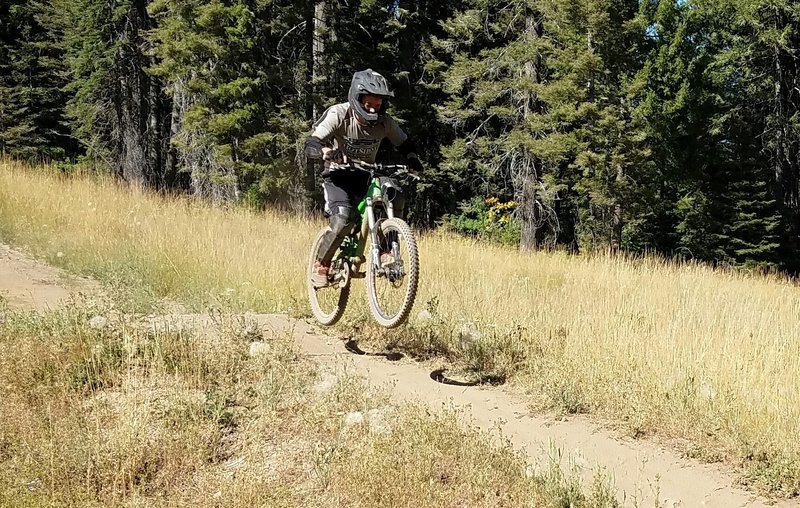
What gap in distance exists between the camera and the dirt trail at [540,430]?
12.9 ft

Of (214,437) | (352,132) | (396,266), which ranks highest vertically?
(352,132)

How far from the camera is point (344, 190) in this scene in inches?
249

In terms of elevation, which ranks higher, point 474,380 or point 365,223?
point 365,223

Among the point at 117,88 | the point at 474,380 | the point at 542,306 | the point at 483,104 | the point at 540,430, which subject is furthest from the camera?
→ the point at 117,88

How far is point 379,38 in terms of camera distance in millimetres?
25484

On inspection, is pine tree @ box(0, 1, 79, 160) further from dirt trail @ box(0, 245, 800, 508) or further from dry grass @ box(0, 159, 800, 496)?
dirt trail @ box(0, 245, 800, 508)

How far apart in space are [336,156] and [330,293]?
86.4 inches

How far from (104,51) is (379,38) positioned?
11.2m

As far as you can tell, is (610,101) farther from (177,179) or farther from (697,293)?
(177,179)

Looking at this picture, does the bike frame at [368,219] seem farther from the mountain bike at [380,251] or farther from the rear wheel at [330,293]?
the rear wheel at [330,293]

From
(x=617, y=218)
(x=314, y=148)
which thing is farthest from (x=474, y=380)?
(x=617, y=218)

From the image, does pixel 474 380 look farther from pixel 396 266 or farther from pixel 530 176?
pixel 530 176

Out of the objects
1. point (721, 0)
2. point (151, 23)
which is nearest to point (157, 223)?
point (151, 23)

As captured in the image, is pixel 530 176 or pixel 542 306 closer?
pixel 542 306
